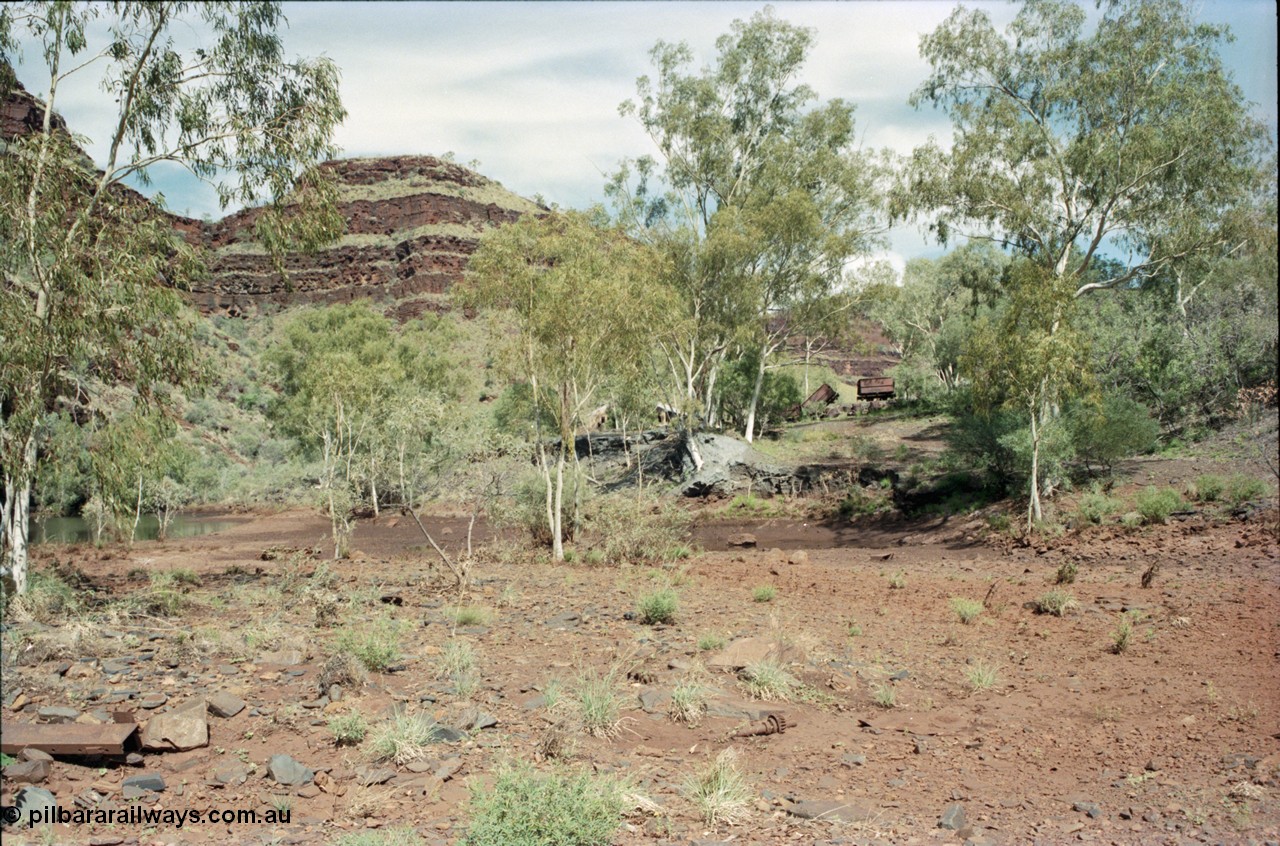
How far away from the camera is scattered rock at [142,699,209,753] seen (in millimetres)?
5867

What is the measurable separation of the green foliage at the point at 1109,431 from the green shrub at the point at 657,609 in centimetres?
1485

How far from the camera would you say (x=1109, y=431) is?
69.1ft

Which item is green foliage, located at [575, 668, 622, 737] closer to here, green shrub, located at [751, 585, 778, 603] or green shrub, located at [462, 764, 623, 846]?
green shrub, located at [462, 764, 623, 846]

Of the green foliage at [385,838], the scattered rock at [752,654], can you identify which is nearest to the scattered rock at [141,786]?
the green foliage at [385,838]

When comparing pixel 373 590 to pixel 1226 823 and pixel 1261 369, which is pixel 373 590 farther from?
pixel 1261 369

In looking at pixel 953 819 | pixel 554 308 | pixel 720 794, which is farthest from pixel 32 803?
pixel 554 308

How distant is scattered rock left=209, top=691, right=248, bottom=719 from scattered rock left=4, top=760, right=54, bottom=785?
133 centimetres

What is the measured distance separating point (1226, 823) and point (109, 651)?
9603 mm

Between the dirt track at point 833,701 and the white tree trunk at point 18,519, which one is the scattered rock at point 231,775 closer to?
the dirt track at point 833,701

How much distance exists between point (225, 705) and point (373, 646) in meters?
1.57

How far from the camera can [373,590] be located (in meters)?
12.8

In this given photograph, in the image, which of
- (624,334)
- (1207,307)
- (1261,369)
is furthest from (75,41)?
(1207,307)

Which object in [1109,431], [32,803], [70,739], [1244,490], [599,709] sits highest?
[1109,431]

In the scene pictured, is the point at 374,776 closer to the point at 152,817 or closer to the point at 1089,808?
the point at 152,817
